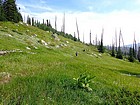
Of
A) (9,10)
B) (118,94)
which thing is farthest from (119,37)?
(118,94)

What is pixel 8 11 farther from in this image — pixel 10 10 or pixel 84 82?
pixel 84 82

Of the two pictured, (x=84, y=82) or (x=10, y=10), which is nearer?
(x=84, y=82)

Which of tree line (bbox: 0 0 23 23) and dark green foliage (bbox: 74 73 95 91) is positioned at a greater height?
tree line (bbox: 0 0 23 23)

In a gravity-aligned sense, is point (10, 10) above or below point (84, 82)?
above

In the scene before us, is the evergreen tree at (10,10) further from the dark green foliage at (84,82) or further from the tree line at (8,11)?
the dark green foliage at (84,82)

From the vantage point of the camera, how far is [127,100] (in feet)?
42.7

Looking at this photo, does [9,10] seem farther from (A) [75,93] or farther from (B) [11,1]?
(A) [75,93]

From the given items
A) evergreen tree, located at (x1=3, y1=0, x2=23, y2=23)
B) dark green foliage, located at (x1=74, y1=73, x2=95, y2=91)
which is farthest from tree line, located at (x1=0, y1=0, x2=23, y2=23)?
dark green foliage, located at (x1=74, y1=73, x2=95, y2=91)

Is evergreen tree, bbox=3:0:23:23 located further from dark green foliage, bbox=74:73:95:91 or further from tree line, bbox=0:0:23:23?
dark green foliage, bbox=74:73:95:91

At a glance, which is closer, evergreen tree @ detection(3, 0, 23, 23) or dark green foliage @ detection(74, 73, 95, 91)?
dark green foliage @ detection(74, 73, 95, 91)

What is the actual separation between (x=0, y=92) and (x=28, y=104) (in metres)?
2.21

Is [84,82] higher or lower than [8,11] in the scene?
lower

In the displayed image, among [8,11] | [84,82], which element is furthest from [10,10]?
[84,82]

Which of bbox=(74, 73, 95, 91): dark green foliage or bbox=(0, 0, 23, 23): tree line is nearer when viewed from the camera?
bbox=(74, 73, 95, 91): dark green foliage
